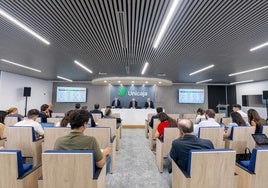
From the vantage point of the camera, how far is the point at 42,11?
275 centimetres

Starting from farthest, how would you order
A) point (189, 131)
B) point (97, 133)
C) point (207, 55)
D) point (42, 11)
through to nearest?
point (207, 55), point (97, 133), point (42, 11), point (189, 131)

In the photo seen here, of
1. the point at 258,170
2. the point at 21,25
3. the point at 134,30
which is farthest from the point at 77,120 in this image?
the point at 21,25

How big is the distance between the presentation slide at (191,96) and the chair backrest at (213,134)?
9407 mm

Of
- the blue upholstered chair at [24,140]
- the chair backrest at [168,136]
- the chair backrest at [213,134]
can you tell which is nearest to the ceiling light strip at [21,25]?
the blue upholstered chair at [24,140]

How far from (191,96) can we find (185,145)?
11.1 metres

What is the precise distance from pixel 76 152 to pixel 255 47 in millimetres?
5011

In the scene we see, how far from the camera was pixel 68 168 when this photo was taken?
5.14 ft

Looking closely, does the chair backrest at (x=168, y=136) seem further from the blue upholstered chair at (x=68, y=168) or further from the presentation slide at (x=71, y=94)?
the presentation slide at (x=71, y=94)

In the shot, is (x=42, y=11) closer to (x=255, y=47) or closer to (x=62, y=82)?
(x=255, y=47)

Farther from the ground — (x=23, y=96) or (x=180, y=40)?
(x=180, y=40)

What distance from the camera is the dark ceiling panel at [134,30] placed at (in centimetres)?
259

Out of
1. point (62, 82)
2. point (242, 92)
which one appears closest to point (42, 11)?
point (62, 82)

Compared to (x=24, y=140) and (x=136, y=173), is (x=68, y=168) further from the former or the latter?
(x=24, y=140)

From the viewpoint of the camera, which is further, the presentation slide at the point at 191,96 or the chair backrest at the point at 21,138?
the presentation slide at the point at 191,96
